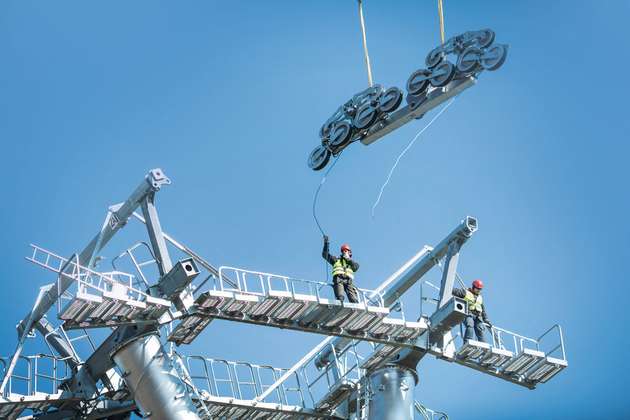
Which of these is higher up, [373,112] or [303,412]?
[373,112]

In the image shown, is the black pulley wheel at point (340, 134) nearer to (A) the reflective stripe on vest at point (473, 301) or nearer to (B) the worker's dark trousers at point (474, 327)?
(A) the reflective stripe on vest at point (473, 301)

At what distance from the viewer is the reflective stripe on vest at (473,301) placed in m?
45.0

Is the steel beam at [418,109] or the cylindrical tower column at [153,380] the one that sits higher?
the steel beam at [418,109]

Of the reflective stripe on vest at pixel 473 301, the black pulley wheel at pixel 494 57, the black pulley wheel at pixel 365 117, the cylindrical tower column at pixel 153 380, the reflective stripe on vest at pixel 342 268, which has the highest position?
the black pulley wheel at pixel 365 117

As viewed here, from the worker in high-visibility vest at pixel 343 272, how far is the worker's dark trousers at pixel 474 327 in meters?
4.80

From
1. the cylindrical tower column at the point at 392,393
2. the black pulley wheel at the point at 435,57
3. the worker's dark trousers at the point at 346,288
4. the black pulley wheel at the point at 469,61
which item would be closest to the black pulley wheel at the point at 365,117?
the black pulley wheel at the point at 435,57

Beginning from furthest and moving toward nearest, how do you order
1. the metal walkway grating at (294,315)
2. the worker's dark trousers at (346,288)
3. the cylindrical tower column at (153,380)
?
the worker's dark trousers at (346,288) → the cylindrical tower column at (153,380) → the metal walkway grating at (294,315)

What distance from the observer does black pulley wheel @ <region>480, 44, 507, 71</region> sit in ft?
128

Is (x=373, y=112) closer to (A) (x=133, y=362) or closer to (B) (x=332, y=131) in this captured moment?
(B) (x=332, y=131)

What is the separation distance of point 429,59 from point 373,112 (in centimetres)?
232

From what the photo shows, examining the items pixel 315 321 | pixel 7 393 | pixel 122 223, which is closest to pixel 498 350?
pixel 315 321

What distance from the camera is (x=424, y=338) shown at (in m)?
43.2

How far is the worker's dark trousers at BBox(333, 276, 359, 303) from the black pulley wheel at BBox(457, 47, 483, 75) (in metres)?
7.20

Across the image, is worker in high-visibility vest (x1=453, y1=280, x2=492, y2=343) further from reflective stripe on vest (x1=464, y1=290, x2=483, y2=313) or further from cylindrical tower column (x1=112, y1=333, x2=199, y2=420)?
cylindrical tower column (x1=112, y1=333, x2=199, y2=420)
